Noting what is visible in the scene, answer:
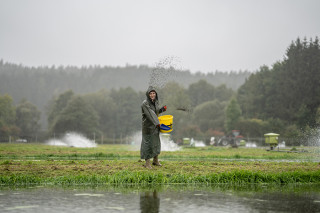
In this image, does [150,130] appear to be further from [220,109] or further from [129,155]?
[220,109]

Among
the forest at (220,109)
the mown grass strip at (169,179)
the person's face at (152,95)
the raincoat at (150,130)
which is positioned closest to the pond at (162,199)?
the mown grass strip at (169,179)

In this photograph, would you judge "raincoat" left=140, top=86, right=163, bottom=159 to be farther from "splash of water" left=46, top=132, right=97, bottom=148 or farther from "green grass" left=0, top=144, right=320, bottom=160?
"splash of water" left=46, top=132, right=97, bottom=148

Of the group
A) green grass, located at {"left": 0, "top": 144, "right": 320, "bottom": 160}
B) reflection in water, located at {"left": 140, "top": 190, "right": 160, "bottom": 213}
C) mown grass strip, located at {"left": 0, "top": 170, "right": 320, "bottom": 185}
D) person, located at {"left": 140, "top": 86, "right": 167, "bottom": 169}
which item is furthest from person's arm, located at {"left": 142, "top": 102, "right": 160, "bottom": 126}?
green grass, located at {"left": 0, "top": 144, "right": 320, "bottom": 160}

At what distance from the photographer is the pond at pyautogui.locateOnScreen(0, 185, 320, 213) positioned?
19.0ft

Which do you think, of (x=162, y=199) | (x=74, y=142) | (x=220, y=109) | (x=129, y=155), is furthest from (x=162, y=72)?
(x=220, y=109)

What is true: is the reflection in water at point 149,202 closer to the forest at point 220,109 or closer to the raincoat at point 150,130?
the raincoat at point 150,130

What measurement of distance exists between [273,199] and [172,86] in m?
107

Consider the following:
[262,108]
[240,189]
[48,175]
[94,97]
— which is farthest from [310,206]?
[94,97]

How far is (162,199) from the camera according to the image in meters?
6.60

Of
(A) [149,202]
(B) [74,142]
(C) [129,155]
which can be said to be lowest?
(A) [149,202]

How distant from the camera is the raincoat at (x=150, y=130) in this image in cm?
1176

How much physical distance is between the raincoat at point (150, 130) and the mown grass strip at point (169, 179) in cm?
224

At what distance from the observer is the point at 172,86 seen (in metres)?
113

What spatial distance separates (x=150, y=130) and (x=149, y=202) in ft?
18.9
